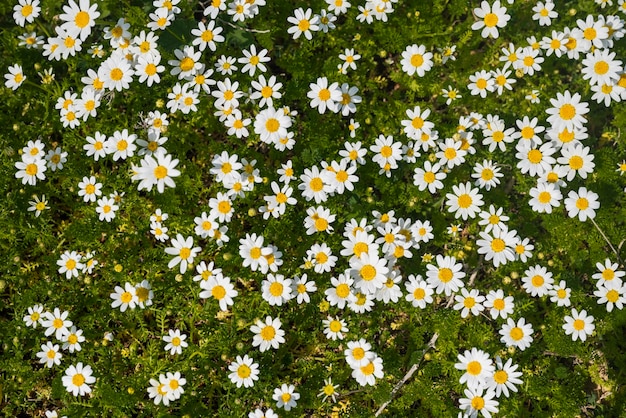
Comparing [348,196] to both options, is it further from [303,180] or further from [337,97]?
[337,97]

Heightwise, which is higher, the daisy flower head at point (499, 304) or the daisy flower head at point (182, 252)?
the daisy flower head at point (182, 252)

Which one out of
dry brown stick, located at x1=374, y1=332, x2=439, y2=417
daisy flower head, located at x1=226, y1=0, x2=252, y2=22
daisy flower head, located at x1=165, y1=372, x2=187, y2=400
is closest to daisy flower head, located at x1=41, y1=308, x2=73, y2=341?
daisy flower head, located at x1=165, y1=372, x2=187, y2=400

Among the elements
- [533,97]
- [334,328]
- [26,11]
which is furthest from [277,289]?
[26,11]

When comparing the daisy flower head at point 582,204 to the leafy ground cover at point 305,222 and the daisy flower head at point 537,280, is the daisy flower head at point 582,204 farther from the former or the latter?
the daisy flower head at point 537,280

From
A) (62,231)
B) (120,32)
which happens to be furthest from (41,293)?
(120,32)

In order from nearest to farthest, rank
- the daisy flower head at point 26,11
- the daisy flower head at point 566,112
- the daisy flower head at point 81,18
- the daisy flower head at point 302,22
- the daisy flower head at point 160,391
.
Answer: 1. the daisy flower head at point 160,391
2. the daisy flower head at point 81,18
3. the daisy flower head at point 566,112
4. the daisy flower head at point 26,11
5. the daisy flower head at point 302,22

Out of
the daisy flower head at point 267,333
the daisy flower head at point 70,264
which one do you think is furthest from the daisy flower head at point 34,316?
the daisy flower head at point 267,333
